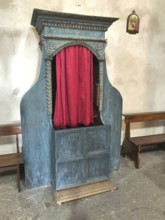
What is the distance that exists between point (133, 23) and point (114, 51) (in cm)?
49

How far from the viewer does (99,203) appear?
6.91ft

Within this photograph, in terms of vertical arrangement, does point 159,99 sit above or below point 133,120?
above

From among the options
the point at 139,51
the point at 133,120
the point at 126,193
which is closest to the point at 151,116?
the point at 133,120

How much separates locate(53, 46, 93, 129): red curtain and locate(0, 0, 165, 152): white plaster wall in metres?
0.58

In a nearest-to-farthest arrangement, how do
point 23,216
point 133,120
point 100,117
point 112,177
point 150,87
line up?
point 23,216, point 100,117, point 112,177, point 133,120, point 150,87

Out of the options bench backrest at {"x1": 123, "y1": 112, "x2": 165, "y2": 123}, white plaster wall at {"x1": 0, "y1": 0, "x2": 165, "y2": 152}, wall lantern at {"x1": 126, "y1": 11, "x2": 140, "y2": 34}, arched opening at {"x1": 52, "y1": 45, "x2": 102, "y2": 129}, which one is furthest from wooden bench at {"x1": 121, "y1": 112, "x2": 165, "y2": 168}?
wall lantern at {"x1": 126, "y1": 11, "x2": 140, "y2": 34}

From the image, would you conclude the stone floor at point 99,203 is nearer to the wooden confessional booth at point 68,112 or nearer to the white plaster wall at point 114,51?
the wooden confessional booth at point 68,112

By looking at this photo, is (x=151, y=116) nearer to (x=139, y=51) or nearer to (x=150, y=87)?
(x=150, y=87)

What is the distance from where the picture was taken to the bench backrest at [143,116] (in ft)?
9.66

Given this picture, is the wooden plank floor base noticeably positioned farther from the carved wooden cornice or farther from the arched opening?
the carved wooden cornice

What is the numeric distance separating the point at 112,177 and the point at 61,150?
893mm

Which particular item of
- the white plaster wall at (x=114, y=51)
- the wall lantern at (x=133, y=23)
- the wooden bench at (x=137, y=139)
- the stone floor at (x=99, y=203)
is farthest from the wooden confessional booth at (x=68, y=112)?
the wall lantern at (x=133, y=23)

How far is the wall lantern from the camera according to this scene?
9.37 ft

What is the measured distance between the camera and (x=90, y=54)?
7.24 ft
